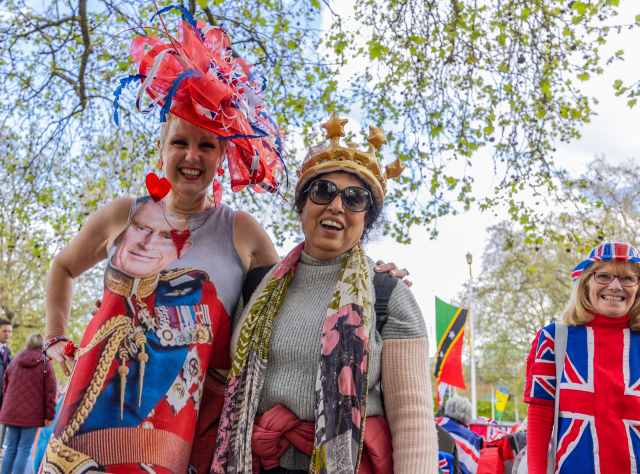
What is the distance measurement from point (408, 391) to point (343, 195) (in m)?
0.72

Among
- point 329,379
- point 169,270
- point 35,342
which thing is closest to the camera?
point 329,379

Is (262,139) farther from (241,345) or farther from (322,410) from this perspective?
(322,410)

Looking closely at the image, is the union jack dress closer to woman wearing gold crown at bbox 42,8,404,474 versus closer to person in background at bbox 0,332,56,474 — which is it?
woman wearing gold crown at bbox 42,8,404,474

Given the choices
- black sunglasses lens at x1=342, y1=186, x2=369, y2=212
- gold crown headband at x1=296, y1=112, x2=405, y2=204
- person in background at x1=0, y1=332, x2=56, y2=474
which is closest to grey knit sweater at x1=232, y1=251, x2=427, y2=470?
black sunglasses lens at x1=342, y1=186, x2=369, y2=212

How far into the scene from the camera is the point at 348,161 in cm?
207

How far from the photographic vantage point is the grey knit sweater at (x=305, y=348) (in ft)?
5.82

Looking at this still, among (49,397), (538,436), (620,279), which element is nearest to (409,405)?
(538,436)

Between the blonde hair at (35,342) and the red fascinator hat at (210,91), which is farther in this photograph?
the blonde hair at (35,342)

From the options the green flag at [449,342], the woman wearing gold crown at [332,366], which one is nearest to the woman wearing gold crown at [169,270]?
the woman wearing gold crown at [332,366]

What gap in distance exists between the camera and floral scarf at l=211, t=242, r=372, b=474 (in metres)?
1.64

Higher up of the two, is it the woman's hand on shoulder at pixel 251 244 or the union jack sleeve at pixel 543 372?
the woman's hand on shoulder at pixel 251 244

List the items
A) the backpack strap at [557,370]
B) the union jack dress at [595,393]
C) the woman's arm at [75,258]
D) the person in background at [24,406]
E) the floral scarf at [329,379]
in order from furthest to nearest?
the person in background at [24,406]
the backpack strap at [557,370]
the union jack dress at [595,393]
the woman's arm at [75,258]
the floral scarf at [329,379]

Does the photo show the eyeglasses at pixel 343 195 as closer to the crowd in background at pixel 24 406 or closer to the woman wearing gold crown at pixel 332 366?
→ the woman wearing gold crown at pixel 332 366

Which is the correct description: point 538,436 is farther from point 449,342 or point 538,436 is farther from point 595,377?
point 449,342
